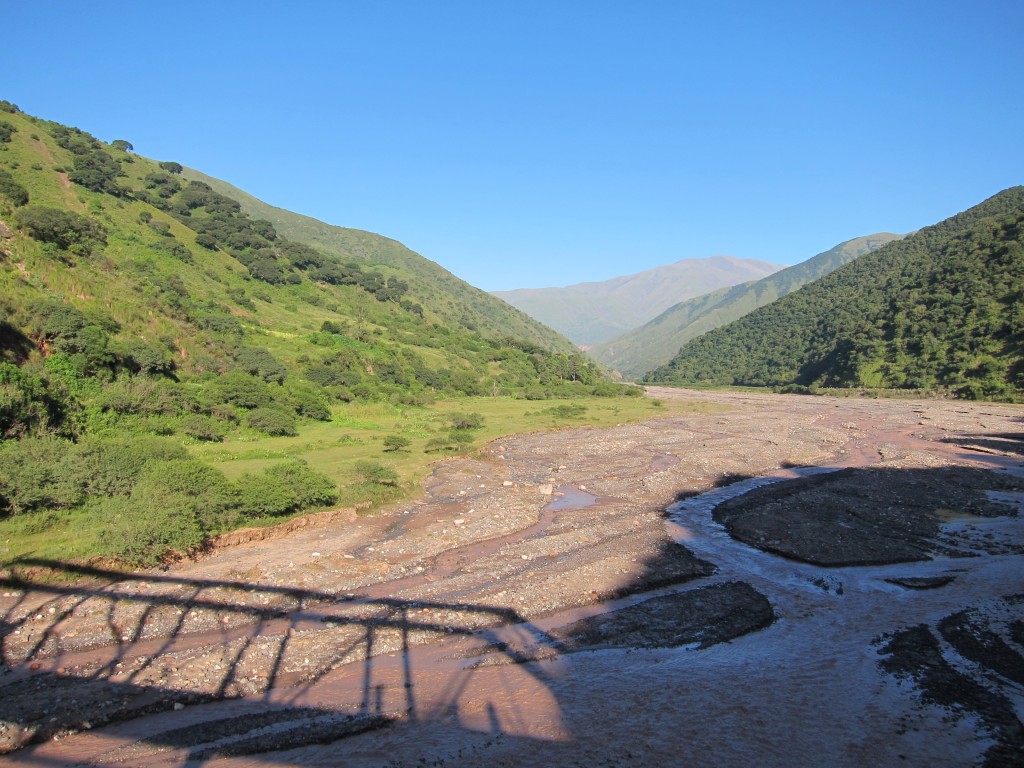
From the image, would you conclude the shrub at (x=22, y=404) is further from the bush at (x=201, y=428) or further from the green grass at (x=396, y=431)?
the bush at (x=201, y=428)

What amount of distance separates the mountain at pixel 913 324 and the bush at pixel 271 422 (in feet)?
280

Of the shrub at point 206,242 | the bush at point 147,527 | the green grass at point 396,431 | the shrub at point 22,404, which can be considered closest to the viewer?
the bush at point 147,527

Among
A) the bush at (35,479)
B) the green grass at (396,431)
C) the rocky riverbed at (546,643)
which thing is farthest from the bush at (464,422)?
the bush at (35,479)

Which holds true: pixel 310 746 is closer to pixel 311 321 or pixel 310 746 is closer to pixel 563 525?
pixel 563 525

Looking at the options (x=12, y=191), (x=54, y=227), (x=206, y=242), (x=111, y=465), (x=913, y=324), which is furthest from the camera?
(x=913, y=324)

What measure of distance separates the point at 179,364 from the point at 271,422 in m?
9.51

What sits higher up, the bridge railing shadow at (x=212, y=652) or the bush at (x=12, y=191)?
the bush at (x=12, y=191)

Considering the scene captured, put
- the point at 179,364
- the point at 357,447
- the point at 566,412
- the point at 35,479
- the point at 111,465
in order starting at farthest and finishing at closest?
the point at 566,412 → the point at 179,364 → the point at 357,447 → the point at 111,465 → the point at 35,479

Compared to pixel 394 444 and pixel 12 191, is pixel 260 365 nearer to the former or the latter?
pixel 394 444

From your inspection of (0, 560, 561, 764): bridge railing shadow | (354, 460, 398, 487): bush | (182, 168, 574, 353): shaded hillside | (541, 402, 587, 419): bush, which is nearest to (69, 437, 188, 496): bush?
(0, 560, 561, 764): bridge railing shadow

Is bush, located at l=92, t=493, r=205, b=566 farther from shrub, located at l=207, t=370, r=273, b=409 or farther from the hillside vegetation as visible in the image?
shrub, located at l=207, t=370, r=273, b=409

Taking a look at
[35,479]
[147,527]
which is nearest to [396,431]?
Answer: [35,479]

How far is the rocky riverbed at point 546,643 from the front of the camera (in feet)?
31.7

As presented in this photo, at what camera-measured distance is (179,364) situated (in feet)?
130
